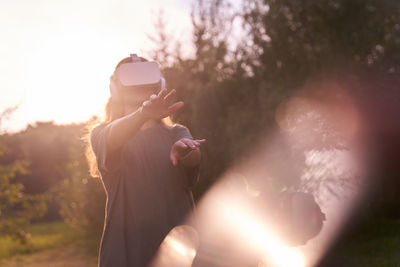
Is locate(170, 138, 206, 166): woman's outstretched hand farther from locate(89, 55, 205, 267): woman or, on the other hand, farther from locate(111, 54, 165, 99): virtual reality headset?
locate(111, 54, 165, 99): virtual reality headset

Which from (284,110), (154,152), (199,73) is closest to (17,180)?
(199,73)

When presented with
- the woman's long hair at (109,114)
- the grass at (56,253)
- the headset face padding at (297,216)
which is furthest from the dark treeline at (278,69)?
the woman's long hair at (109,114)

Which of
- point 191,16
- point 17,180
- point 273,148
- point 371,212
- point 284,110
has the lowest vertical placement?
point 17,180

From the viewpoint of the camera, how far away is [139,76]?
2.88m

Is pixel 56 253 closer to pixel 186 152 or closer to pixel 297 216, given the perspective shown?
pixel 297 216

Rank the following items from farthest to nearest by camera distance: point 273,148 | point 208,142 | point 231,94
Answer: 1. point 231,94
2. point 208,142
3. point 273,148

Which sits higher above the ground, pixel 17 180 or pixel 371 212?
pixel 371 212

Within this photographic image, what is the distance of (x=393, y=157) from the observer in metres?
11.7

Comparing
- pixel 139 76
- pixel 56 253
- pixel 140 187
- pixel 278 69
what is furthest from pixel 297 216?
pixel 56 253

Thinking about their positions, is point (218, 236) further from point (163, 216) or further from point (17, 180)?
point (17, 180)

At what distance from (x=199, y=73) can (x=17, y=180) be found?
81.9 feet

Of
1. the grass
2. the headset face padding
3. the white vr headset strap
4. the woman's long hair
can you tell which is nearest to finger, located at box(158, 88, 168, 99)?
the woman's long hair

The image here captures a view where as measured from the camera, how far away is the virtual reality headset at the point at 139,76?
9.37 feet

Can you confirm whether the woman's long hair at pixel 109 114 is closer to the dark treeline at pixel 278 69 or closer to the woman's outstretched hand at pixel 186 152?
the woman's outstretched hand at pixel 186 152
